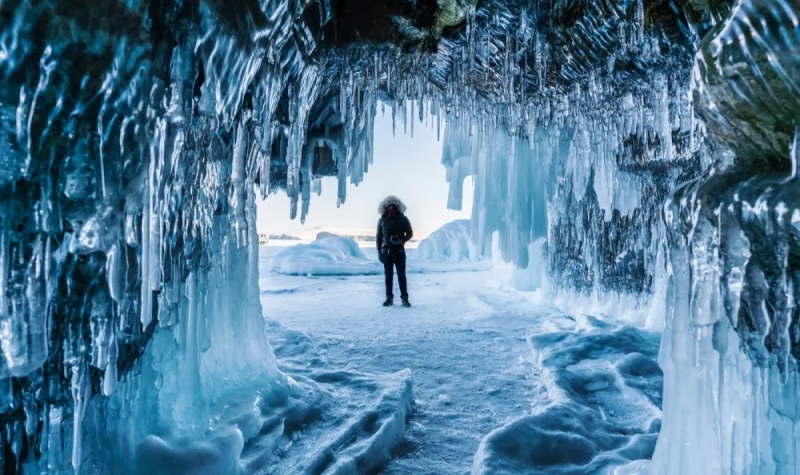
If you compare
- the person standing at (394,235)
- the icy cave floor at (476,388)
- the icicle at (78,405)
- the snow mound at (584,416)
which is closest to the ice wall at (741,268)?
the snow mound at (584,416)

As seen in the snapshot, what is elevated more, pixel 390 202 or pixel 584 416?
pixel 390 202

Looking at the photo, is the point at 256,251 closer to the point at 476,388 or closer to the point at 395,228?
the point at 476,388

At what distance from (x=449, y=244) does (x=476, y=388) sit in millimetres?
18413

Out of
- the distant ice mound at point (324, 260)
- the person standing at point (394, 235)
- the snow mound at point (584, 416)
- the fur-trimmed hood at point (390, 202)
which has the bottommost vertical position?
the snow mound at point (584, 416)

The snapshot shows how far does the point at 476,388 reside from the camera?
3303mm

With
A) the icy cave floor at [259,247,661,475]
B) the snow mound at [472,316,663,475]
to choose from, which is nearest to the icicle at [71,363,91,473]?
the icy cave floor at [259,247,661,475]

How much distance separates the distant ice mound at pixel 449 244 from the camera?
20.7 metres

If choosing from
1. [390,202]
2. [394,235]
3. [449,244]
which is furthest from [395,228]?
[449,244]

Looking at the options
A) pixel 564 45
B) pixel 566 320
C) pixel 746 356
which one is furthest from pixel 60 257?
pixel 566 320

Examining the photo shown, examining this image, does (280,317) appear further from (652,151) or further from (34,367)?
(652,151)

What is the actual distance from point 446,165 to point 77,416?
792 centimetres

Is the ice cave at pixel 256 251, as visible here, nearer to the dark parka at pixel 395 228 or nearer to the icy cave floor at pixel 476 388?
the icy cave floor at pixel 476 388

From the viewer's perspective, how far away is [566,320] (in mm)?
6332

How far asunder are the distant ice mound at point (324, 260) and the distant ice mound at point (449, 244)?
354 centimetres
